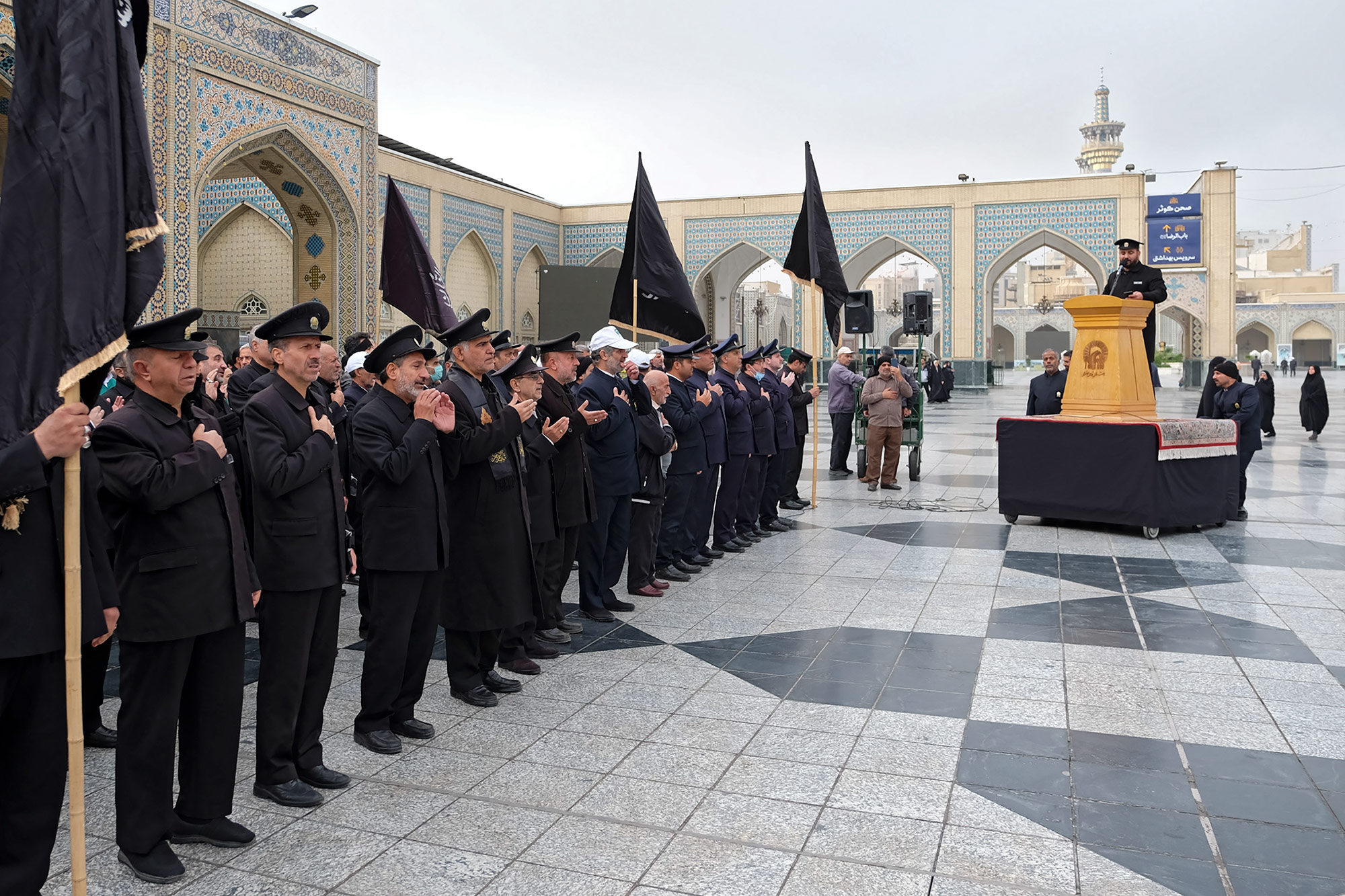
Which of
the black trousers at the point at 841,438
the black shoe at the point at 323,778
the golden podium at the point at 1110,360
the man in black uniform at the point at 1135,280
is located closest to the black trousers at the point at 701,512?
the golden podium at the point at 1110,360

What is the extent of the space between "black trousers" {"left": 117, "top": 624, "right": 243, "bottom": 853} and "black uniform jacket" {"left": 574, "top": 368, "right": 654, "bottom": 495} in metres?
2.95

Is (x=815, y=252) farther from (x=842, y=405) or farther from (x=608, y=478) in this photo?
(x=608, y=478)

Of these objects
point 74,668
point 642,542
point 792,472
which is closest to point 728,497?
point 642,542

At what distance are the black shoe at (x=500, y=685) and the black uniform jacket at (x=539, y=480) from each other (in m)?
0.69

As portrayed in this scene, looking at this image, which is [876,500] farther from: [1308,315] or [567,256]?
[1308,315]

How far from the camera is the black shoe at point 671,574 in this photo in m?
6.76

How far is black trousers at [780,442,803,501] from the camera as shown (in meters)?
9.47

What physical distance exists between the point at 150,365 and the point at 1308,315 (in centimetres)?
6557

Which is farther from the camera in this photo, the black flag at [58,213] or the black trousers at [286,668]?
the black trousers at [286,668]

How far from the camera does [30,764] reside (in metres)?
2.46

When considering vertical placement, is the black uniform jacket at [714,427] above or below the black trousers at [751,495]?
above

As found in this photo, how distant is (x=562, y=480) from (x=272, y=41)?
425 inches

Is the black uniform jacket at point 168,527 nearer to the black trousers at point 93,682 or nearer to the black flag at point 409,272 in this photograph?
the black trousers at point 93,682

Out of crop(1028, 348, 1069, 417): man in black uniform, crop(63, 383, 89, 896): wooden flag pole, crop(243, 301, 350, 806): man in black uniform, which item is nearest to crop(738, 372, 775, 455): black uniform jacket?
crop(1028, 348, 1069, 417): man in black uniform
